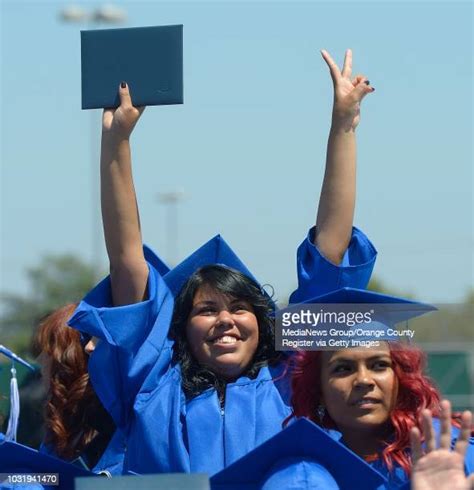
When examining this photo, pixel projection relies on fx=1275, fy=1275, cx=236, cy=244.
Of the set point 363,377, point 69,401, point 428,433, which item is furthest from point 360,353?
point 69,401

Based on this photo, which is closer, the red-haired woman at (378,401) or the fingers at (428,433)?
the fingers at (428,433)

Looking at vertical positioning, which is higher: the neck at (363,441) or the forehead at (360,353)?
the forehead at (360,353)

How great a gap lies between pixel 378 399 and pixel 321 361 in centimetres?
17

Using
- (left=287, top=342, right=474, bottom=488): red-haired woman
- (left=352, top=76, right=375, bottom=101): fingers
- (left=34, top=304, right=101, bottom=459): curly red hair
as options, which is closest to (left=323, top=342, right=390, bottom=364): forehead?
(left=287, top=342, right=474, bottom=488): red-haired woman

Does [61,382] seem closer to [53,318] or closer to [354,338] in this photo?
[53,318]

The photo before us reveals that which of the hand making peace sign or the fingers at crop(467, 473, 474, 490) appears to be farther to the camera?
the hand making peace sign

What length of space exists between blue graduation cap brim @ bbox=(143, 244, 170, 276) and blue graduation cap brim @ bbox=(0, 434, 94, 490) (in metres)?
0.87

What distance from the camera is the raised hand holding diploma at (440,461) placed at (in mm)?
2498

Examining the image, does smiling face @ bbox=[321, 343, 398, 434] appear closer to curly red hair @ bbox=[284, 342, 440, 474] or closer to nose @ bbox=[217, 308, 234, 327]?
curly red hair @ bbox=[284, 342, 440, 474]

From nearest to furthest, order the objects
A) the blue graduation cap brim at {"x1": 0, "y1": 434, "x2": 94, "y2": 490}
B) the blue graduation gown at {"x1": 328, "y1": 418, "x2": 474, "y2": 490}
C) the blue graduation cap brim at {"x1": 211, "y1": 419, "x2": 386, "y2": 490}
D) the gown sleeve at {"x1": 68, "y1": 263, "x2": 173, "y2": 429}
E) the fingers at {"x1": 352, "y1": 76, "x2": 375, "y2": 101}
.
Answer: the blue graduation cap brim at {"x1": 211, "y1": 419, "x2": 386, "y2": 490} → the blue graduation gown at {"x1": 328, "y1": 418, "x2": 474, "y2": 490} → the blue graduation cap brim at {"x1": 0, "y1": 434, "x2": 94, "y2": 490} → the gown sleeve at {"x1": 68, "y1": 263, "x2": 173, "y2": 429} → the fingers at {"x1": 352, "y1": 76, "x2": 375, "y2": 101}

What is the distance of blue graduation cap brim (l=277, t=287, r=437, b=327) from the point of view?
302 centimetres

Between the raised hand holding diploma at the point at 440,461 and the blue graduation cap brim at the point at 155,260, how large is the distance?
1343 millimetres

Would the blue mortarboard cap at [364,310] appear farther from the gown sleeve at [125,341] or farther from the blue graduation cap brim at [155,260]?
the blue graduation cap brim at [155,260]

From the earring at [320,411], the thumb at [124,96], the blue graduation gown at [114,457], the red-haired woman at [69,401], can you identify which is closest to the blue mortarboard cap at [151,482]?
the earring at [320,411]
